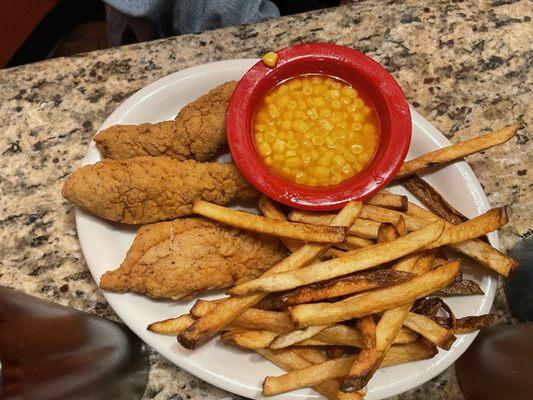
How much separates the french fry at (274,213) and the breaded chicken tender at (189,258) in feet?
0.24

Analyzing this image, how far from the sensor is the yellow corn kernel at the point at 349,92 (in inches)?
71.2

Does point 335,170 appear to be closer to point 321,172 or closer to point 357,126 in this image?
point 321,172

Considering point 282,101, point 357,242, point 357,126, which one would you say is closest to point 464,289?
point 357,242

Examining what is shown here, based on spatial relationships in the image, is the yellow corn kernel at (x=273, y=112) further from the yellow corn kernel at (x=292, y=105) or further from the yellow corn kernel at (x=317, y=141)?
the yellow corn kernel at (x=317, y=141)

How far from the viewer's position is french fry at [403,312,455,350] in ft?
4.82

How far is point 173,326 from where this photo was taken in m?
1.52

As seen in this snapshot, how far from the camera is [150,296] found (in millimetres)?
1623

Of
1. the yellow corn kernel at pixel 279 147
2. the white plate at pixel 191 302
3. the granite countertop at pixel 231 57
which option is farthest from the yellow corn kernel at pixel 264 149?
the granite countertop at pixel 231 57

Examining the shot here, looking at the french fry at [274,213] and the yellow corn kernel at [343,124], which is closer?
the french fry at [274,213]

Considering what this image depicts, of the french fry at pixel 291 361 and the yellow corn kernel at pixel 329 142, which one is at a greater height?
the yellow corn kernel at pixel 329 142

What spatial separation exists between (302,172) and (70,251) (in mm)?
802

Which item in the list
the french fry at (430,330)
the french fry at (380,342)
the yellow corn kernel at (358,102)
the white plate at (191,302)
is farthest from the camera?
the yellow corn kernel at (358,102)

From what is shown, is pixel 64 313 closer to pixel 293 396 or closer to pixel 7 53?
pixel 293 396

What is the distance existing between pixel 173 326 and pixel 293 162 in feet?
1.93
